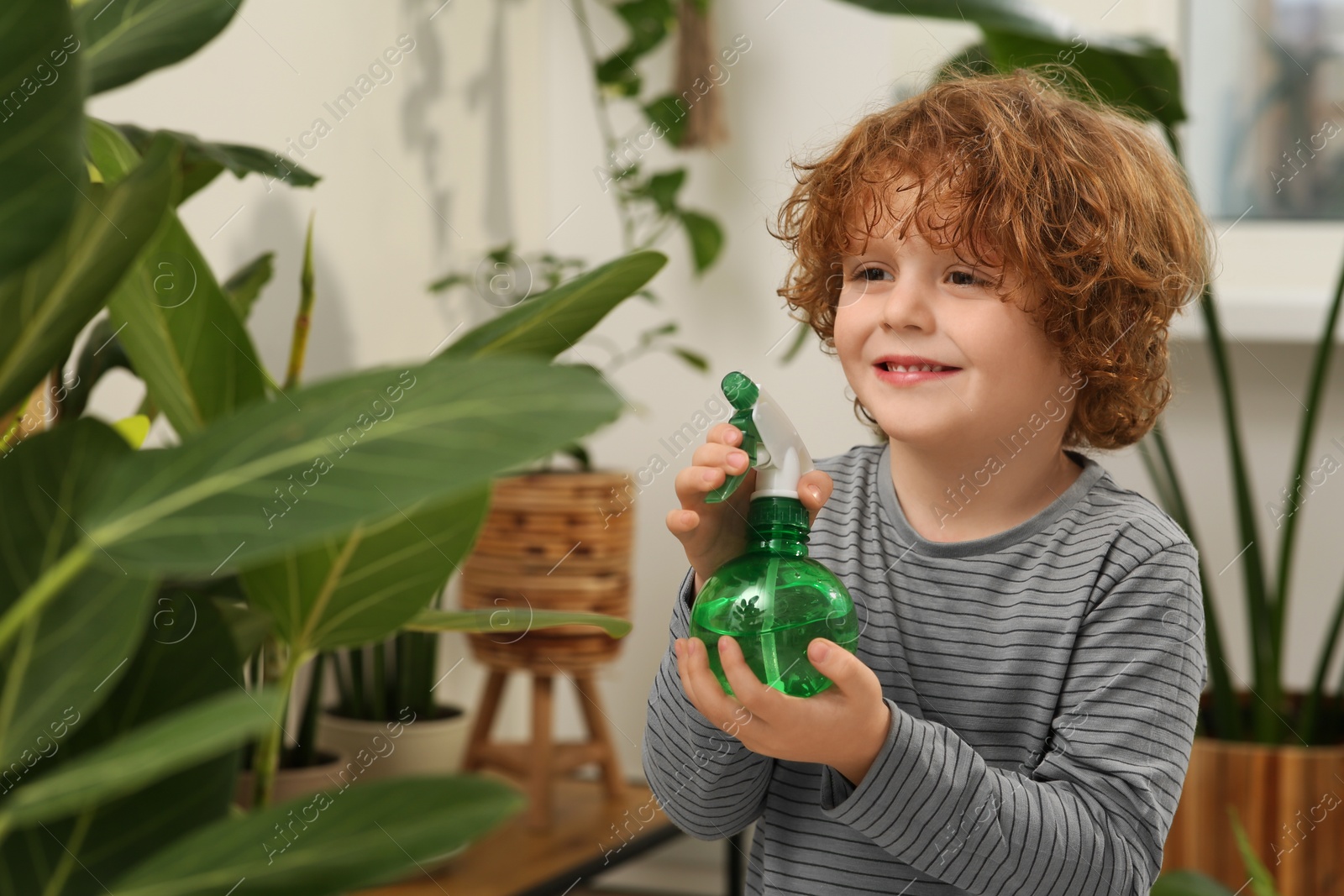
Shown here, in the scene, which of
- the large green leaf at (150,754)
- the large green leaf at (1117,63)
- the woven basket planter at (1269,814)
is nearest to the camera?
the large green leaf at (150,754)

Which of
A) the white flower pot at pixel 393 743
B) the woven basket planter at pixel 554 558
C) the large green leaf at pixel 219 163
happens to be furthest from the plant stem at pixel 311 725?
the large green leaf at pixel 219 163

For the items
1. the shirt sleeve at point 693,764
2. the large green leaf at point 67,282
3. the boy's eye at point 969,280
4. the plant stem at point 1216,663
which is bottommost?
the plant stem at point 1216,663

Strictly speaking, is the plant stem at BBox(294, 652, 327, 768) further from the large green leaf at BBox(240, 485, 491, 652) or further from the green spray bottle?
the large green leaf at BBox(240, 485, 491, 652)

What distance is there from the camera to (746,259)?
200cm

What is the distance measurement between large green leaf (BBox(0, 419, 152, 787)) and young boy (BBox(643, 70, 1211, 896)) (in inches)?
13.1

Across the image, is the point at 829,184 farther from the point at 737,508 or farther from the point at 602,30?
the point at 602,30

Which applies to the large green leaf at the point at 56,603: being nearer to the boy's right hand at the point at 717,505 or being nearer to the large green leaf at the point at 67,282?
the large green leaf at the point at 67,282

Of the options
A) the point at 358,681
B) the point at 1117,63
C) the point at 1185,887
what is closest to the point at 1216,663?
the point at 1185,887

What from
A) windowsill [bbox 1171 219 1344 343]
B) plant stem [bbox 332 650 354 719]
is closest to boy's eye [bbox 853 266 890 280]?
plant stem [bbox 332 650 354 719]

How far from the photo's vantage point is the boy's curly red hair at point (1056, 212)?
0.69 meters

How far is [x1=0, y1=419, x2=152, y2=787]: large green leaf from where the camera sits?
0.80ft

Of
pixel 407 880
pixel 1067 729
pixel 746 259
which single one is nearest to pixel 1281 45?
pixel 746 259

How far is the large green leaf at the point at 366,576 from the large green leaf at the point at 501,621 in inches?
0.7

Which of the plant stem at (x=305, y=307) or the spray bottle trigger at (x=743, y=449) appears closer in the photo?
the spray bottle trigger at (x=743, y=449)
